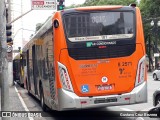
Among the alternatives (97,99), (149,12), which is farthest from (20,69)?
(149,12)

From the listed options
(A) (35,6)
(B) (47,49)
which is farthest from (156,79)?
(B) (47,49)

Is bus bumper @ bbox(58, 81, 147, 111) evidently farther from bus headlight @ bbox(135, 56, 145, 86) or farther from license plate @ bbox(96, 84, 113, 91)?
license plate @ bbox(96, 84, 113, 91)

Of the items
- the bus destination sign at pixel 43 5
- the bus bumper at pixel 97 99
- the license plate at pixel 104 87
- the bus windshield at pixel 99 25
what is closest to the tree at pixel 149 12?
the bus destination sign at pixel 43 5

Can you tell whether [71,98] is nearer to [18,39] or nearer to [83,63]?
[83,63]

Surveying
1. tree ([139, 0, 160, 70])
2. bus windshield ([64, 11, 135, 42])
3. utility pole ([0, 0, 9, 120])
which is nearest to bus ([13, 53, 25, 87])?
bus windshield ([64, 11, 135, 42])

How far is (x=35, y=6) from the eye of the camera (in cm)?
2094

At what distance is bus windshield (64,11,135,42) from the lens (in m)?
10.2

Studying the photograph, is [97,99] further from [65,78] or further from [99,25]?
[99,25]

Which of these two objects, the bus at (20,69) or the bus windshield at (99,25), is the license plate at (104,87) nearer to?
the bus windshield at (99,25)

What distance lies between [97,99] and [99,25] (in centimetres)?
199

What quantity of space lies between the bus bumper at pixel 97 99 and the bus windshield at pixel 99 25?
1.45m

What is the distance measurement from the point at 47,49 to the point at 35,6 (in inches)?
385

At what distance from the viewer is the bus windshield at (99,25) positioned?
33.4 ft

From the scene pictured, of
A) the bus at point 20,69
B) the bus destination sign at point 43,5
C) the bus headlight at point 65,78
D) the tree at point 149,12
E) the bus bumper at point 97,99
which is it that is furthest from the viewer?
the tree at point 149,12
